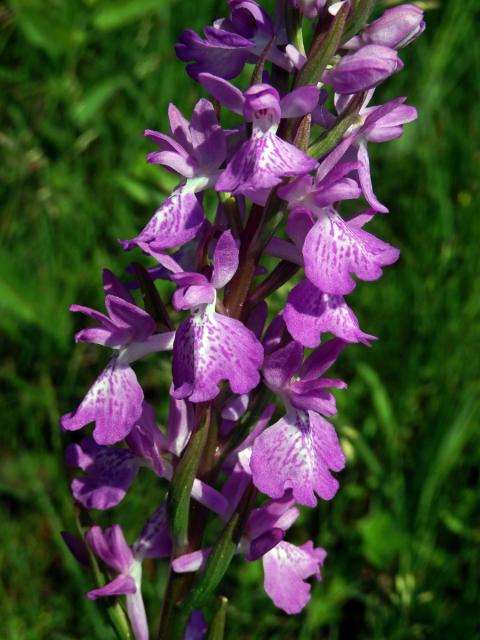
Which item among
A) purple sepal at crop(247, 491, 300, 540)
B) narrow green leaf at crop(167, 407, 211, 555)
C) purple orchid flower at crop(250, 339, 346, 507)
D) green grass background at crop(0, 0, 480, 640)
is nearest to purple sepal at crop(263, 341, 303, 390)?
purple orchid flower at crop(250, 339, 346, 507)

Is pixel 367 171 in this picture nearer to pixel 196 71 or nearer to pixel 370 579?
pixel 196 71

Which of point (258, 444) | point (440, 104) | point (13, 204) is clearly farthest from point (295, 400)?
point (440, 104)

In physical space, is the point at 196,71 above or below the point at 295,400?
above

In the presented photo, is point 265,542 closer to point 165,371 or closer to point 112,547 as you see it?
point 112,547

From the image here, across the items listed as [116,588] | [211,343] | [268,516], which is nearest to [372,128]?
[211,343]

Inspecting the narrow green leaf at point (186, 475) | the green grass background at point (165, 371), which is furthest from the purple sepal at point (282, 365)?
the green grass background at point (165, 371)

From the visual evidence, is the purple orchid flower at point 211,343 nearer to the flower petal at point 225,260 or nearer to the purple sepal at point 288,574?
the flower petal at point 225,260
